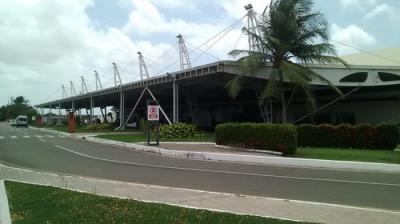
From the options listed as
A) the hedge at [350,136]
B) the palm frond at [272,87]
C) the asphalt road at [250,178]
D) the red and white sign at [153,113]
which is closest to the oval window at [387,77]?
the palm frond at [272,87]

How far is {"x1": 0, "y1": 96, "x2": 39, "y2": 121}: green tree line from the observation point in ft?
571

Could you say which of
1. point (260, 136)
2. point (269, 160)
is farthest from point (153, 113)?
point (269, 160)

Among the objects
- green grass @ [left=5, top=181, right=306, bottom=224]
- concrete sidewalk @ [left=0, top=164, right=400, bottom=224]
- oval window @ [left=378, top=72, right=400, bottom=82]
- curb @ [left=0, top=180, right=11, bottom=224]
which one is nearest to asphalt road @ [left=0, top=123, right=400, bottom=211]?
concrete sidewalk @ [left=0, top=164, right=400, bottom=224]

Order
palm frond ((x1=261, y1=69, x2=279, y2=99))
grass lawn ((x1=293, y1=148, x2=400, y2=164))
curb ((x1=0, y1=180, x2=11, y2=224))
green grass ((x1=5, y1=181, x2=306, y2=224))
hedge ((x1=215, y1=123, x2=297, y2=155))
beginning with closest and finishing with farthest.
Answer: green grass ((x1=5, y1=181, x2=306, y2=224)), curb ((x1=0, y1=180, x2=11, y2=224)), grass lawn ((x1=293, y1=148, x2=400, y2=164)), hedge ((x1=215, y1=123, x2=297, y2=155)), palm frond ((x1=261, y1=69, x2=279, y2=99))

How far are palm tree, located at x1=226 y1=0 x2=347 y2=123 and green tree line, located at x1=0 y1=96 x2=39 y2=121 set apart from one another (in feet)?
484

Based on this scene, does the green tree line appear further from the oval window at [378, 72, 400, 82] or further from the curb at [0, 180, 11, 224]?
the curb at [0, 180, 11, 224]

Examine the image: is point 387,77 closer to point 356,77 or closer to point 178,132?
point 356,77

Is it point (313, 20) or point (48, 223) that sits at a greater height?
point (313, 20)

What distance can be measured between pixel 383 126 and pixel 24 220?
20.8 m

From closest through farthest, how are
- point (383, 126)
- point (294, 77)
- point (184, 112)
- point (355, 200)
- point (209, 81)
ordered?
1. point (355, 200)
2. point (383, 126)
3. point (294, 77)
4. point (209, 81)
5. point (184, 112)

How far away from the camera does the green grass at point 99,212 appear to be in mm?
7977

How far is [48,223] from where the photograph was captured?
775 centimetres

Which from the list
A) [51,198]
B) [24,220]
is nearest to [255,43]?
[51,198]

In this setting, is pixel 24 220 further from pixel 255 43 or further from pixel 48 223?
pixel 255 43
